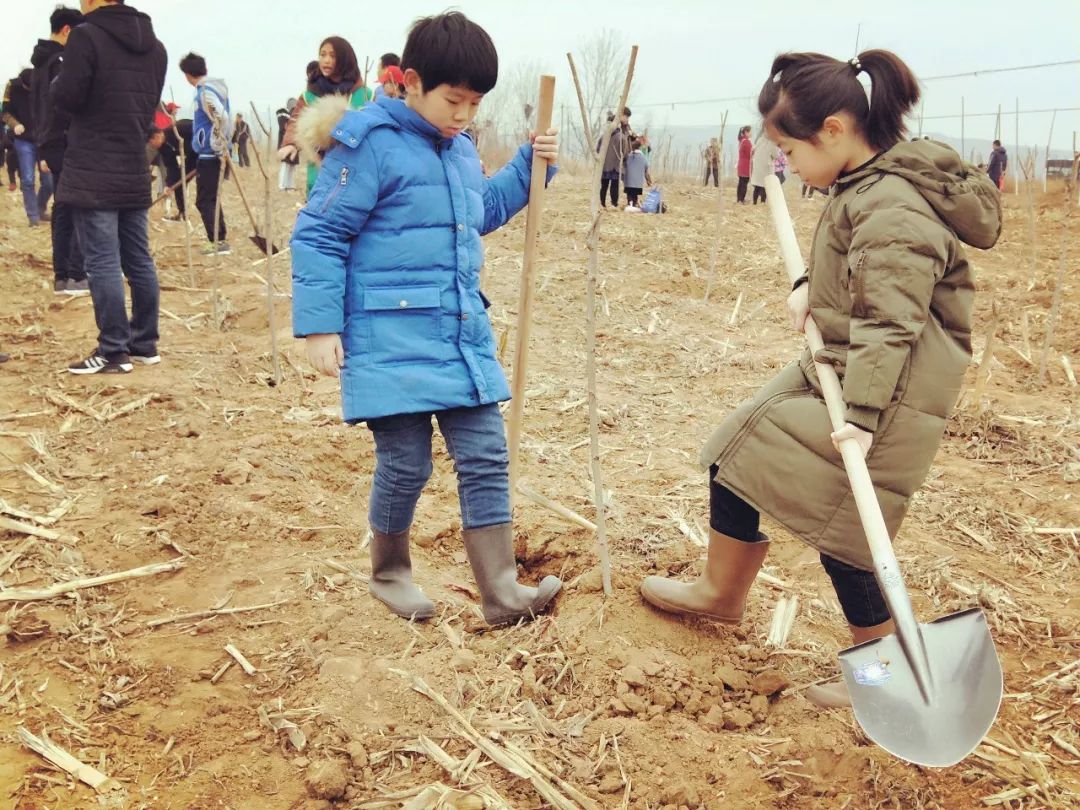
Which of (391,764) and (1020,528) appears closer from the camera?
(391,764)

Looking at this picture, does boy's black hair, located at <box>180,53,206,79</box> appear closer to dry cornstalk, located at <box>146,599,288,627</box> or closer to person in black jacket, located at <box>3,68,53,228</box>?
person in black jacket, located at <box>3,68,53,228</box>

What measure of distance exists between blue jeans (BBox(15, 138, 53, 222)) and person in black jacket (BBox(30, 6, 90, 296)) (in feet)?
9.16

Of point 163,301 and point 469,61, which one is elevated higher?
point 469,61

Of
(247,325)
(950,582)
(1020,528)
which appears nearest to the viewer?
(950,582)

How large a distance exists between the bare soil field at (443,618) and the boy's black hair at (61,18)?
215 cm

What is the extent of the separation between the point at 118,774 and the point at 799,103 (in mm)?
2106

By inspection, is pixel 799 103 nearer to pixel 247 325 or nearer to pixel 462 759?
pixel 462 759

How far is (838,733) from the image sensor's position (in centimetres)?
221

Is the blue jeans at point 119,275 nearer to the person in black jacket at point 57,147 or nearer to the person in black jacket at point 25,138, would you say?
the person in black jacket at point 57,147

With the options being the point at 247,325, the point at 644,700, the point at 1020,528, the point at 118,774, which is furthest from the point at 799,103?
the point at 247,325

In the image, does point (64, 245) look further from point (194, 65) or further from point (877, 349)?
point (877, 349)

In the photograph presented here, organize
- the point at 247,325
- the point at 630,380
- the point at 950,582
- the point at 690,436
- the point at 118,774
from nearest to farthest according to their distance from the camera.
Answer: the point at 118,774, the point at 950,582, the point at 690,436, the point at 630,380, the point at 247,325

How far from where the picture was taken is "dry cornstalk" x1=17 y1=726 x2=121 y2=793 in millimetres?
1997

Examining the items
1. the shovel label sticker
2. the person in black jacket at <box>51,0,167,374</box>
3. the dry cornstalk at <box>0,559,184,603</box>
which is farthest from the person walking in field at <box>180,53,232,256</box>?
the shovel label sticker
